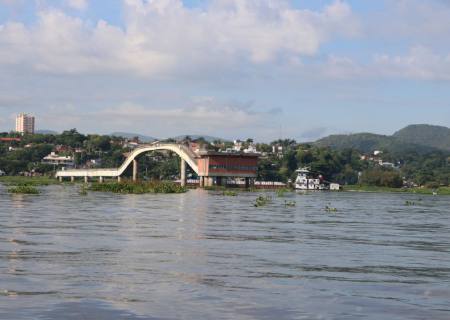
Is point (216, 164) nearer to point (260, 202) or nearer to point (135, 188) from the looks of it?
point (135, 188)

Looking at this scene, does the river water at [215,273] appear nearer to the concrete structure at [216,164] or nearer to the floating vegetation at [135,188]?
the floating vegetation at [135,188]

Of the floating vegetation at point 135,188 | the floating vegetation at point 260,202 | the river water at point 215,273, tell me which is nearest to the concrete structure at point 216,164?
the floating vegetation at point 135,188

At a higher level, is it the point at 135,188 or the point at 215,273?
the point at 135,188

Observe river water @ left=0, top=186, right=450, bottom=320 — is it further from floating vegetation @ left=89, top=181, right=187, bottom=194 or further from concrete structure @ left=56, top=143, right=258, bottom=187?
concrete structure @ left=56, top=143, right=258, bottom=187

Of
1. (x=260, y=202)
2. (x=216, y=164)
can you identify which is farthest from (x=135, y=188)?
(x=216, y=164)

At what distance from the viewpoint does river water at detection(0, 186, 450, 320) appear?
61.8 ft

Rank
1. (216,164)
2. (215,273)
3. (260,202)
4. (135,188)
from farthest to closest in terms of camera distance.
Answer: (216,164)
(135,188)
(260,202)
(215,273)

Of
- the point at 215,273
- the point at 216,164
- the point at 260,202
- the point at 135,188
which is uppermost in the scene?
the point at 216,164

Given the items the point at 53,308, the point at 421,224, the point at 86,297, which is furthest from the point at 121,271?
the point at 421,224

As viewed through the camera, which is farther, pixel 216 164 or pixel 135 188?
pixel 216 164

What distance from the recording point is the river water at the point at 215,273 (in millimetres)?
18828

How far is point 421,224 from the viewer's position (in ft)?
186

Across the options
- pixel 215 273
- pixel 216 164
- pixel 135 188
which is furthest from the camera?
pixel 216 164

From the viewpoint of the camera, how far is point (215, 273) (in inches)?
973
